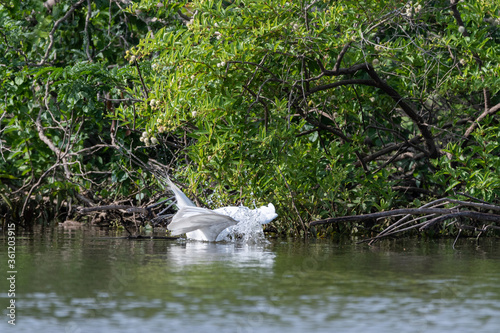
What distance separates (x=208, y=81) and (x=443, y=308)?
397cm

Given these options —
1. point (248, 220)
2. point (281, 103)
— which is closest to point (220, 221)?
point (248, 220)

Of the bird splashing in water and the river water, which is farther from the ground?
the bird splashing in water

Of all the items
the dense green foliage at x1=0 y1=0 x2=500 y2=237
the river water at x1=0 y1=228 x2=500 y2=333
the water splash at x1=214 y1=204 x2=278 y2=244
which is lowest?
the river water at x1=0 y1=228 x2=500 y2=333

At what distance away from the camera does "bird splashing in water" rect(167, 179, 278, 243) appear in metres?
7.68

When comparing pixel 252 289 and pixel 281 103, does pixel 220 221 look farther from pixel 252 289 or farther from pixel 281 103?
pixel 252 289

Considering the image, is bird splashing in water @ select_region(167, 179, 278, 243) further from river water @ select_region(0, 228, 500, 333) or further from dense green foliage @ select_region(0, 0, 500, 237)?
dense green foliage @ select_region(0, 0, 500, 237)

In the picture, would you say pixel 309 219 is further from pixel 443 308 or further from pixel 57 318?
pixel 57 318

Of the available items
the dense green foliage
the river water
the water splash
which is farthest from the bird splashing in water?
the dense green foliage

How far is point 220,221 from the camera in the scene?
784 cm

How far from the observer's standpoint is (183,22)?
38.5 ft

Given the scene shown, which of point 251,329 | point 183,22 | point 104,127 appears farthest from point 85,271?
point 183,22

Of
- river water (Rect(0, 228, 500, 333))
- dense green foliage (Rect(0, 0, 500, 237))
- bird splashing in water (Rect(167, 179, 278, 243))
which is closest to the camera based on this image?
river water (Rect(0, 228, 500, 333))

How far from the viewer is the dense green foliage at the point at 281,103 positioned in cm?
778

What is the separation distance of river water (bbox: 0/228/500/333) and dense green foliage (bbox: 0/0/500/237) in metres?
1.08
